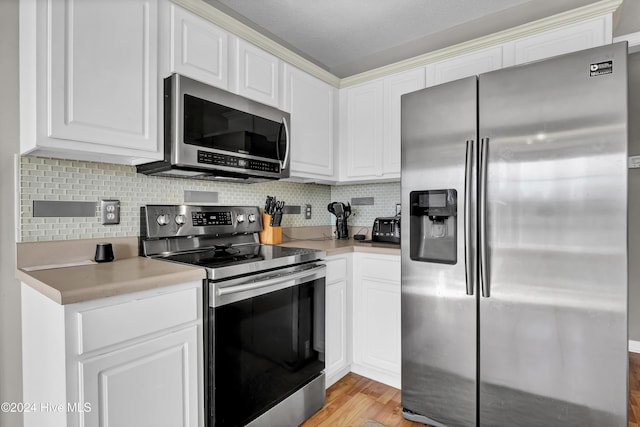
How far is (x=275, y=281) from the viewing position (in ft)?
5.18

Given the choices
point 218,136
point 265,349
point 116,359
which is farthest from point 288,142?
point 116,359

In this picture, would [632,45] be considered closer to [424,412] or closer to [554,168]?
[554,168]

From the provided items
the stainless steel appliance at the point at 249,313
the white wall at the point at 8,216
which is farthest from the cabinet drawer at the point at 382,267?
the white wall at the point at 8,216

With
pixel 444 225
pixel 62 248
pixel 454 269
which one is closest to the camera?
pixel 62 248

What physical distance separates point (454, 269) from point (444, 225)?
0.25 m

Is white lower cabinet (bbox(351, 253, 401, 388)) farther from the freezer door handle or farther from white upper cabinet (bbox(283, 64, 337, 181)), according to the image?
white upper cabinet (bbox(283, 64, 337, 181))

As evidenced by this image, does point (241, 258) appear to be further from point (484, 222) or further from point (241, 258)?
point (484, 222)

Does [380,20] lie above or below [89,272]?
above

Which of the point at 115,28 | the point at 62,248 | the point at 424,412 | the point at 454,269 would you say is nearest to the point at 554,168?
the point at 454,269

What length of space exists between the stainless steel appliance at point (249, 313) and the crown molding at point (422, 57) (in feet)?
3.43

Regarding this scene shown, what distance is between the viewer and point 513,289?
1.46 metres

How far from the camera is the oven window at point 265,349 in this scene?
137 centimetres

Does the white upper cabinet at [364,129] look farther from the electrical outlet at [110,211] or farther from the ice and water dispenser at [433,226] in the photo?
the electrical outlet at [110,211]

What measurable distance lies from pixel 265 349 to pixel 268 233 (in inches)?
35.4
